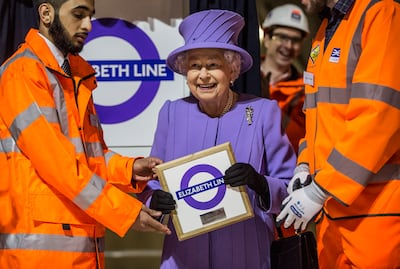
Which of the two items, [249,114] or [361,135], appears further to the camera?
[249,114]

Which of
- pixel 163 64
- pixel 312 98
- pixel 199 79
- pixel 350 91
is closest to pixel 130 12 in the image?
pixel 163 64

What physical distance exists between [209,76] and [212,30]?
163mm

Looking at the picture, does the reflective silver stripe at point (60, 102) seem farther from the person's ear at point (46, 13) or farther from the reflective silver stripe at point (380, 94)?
the reflective silver stripe at point (380, 94)

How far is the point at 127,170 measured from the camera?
8.35 feet

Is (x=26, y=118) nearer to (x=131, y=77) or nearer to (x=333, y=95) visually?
(x=333, y=95)

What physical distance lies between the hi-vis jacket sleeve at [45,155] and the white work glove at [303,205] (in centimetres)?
49

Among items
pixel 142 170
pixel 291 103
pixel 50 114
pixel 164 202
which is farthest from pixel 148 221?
pixel 291 103

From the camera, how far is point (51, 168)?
2.20 meters

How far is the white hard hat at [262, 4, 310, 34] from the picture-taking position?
178 inches

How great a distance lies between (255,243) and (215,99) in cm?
53

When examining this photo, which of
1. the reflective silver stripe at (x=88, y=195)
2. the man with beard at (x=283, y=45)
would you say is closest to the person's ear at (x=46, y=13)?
the reflective silver stripe at (x=88, y=195)

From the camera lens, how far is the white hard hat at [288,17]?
14.9 feet

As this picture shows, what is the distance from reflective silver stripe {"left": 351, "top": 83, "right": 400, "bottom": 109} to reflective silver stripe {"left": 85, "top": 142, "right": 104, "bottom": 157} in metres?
0.98

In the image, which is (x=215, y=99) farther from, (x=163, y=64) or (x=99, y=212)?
(x=163, y=64)
